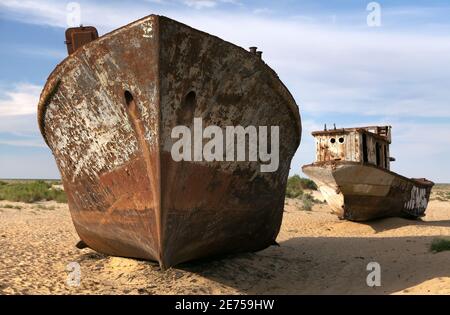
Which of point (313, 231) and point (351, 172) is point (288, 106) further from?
point (313, 231)

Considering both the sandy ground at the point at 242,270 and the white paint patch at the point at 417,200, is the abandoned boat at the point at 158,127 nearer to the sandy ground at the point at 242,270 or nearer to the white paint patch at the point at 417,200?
the sandy ground at the point at 242,270

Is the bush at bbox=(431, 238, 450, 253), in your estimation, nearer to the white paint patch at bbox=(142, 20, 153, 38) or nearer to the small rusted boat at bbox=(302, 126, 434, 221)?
the small rusted boat at bbox=(302, 126, 434, 221)

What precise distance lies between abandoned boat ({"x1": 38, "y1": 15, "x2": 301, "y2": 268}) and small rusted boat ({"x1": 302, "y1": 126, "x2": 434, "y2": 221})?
6.50m

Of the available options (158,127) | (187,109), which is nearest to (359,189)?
(187,109)

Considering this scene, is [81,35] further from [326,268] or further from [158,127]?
[326,268]

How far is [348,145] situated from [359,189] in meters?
1.36

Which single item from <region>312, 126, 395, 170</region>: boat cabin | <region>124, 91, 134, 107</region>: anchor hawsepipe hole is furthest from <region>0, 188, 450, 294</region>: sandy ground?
<region>312, 126, 395, 170</region>: boat cabin

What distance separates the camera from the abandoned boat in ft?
15.4

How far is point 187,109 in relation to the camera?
4.87m

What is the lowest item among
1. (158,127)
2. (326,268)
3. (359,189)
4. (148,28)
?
(326,268)

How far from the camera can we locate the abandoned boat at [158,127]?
468 centimetres

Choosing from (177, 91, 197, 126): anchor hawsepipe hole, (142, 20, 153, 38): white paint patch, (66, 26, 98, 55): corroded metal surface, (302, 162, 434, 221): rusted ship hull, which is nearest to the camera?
(142, 20, 153, 38): white paint patch

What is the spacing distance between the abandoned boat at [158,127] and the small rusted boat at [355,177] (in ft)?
21.3

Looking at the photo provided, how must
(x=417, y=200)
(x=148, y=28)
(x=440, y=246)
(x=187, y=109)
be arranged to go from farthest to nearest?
1. (x=417, y=200)
2. (x=440, y=246)
3. (x=187, y=109)
4. (x=148, y=28)
